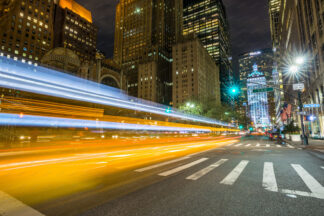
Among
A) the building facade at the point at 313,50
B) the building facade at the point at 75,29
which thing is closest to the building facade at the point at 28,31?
the building facade at the point at 75,29

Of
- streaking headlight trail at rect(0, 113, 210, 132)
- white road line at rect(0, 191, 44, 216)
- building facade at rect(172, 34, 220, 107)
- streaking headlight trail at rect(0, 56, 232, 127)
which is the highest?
building facade at rect(172, 34, 220, 107)

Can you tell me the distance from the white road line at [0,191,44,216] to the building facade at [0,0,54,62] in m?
110

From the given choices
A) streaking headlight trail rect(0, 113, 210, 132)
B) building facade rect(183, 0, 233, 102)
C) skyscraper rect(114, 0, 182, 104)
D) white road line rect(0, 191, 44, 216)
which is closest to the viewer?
Answer: white road line rect(0, 191, 44, 216)

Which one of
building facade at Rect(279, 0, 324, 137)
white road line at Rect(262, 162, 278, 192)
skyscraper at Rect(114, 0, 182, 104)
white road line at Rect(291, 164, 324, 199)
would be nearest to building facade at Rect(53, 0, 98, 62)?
skyscraper at Rect(114, 0, 182, 104)

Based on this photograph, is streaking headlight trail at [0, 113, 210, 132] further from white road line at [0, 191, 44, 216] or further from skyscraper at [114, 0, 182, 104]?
skyscraper at [114, 0, 182, 104]

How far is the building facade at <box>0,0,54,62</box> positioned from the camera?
285ft

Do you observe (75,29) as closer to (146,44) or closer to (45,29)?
(45,29)

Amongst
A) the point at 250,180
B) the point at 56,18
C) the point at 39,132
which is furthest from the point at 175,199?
the point at 56,18

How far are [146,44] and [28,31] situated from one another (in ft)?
279

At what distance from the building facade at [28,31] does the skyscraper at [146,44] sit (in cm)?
5964

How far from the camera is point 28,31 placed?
95500 mm

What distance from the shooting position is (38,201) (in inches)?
150

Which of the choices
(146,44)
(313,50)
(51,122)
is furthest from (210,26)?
(51,122)

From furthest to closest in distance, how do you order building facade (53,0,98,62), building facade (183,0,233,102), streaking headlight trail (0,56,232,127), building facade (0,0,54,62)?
building facade (183,0,233,102) → building facade (53,0,98,62) → building facade (0,0,54,62) → streaking headlight trail (0,56,232,127)
